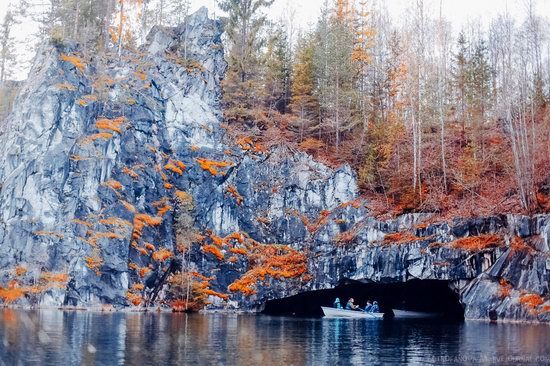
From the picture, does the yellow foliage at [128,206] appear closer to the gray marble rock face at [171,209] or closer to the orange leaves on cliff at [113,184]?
the gray marble rock face at [171,209]

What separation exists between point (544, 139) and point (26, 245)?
4395cm

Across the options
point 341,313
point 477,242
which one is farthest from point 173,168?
point 477,242

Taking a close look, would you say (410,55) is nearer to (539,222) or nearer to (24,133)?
(539,222)

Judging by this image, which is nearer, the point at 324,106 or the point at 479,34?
the point at 324,106

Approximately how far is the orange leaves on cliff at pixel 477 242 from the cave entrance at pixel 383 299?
830 cm

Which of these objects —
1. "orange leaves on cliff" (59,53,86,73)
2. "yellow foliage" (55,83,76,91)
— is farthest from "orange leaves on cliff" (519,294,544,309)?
"orange leaves on cliff" (59,53,86,73)

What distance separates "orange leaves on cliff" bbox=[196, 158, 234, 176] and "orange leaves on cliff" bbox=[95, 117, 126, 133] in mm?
7821

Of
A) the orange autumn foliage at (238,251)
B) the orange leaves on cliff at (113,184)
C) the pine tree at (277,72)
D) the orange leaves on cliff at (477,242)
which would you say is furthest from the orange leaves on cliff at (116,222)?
the orange leaves on cliff at (477,242)

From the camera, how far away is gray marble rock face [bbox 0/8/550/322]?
41.4 metres

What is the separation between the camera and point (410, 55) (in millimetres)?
60656

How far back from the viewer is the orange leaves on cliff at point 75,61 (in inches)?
2117

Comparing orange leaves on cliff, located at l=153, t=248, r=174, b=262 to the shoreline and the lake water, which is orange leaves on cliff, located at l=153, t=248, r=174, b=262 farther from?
the lake water

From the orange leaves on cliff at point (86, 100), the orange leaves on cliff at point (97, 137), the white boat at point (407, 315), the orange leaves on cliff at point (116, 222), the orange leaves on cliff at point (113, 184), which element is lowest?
the white boat at point (407, 315)

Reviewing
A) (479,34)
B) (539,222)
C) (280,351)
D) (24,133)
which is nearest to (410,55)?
(479,34)
